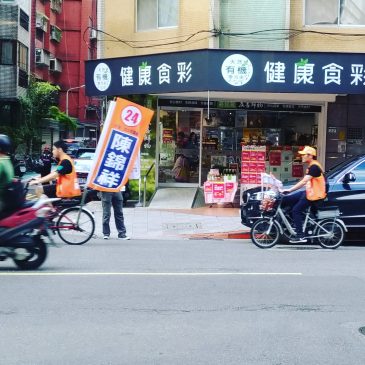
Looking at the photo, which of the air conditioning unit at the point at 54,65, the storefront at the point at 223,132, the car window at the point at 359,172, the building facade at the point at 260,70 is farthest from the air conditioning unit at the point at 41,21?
the car window at the point at 359,172

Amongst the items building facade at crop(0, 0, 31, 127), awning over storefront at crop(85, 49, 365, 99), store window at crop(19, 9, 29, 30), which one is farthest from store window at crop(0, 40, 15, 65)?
awning over storefront at crop(85, 49, 365, 99)

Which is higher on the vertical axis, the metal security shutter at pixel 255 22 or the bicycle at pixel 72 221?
the metal security shutter at pixel 255 22

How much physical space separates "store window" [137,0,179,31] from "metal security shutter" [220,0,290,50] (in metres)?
1.90

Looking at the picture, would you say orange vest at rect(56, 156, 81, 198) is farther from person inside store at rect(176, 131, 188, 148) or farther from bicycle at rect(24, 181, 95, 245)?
person inside store at rect(176, 131, 188, 148)

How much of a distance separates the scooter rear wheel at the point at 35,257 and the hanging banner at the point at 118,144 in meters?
3.86

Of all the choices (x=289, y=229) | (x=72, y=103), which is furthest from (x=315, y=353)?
(x=72, y=103)

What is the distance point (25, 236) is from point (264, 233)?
4899mm

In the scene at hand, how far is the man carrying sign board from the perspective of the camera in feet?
41.8

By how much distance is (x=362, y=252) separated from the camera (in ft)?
38.6

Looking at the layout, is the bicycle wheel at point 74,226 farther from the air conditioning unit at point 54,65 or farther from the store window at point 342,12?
the air conditioning unit at point 54,65

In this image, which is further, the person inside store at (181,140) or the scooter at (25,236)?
the person inside store at (181,140)

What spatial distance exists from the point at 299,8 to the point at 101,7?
6280 millimetres

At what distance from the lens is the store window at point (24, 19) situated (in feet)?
128

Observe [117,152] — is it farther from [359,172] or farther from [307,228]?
[359,172]
